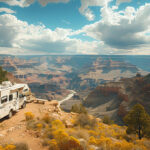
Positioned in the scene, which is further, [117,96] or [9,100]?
[117,96]

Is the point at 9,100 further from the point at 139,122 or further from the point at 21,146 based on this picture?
the point at 139,122

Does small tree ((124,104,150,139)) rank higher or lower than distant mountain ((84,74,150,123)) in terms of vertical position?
higher

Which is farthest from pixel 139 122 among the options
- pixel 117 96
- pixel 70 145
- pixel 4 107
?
pixel 117 96

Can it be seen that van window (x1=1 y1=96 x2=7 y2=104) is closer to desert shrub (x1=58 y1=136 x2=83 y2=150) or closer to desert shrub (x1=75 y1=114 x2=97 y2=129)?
desert shrub (x1=75 y1=114 x2=97 y2=129)

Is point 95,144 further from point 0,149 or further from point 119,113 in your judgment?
point 119,113

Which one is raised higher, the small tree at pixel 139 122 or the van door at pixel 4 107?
the van door at pixel 4 107

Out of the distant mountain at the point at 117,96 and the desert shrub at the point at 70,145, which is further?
the distant mountain at the point at 117,96

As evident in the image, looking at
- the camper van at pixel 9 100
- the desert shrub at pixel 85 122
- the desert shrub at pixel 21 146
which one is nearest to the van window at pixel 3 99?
the camper van at pixel 9 100

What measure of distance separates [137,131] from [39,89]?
557 feet

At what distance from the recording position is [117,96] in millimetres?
72312

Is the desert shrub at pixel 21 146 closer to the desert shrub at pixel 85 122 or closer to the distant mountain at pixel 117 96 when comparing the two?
the desert shrub at pixel 85 122

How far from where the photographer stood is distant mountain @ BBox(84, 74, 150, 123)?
1935 inches

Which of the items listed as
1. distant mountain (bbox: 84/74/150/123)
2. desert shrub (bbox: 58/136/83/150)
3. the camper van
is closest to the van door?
the camper van

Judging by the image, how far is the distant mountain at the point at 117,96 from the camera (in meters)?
49.2
